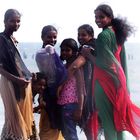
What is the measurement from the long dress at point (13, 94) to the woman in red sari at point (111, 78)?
2.40 ft

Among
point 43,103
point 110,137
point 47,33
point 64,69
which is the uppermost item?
point 47,33

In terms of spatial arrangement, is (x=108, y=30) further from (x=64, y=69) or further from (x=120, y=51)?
(x=64, y=69)

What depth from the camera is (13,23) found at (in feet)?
16.3

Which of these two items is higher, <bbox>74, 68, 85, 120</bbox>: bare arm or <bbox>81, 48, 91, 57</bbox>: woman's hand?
<bbox>81, 48, 91, 57</bbox>: woman's hand

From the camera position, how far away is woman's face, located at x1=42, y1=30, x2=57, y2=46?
5.23m

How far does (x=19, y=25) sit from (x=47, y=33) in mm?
346

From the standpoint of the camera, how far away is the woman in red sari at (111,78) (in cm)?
496

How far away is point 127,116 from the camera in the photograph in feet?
16.9

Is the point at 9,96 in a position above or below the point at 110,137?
above

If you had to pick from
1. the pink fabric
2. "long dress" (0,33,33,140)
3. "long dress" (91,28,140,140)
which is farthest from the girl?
"long dress" (0,33,33,140)

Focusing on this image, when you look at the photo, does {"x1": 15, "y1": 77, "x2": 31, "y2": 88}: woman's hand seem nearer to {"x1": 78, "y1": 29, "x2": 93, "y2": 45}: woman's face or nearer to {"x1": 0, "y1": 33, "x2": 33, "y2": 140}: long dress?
{"x1": 0, "y1": 33, "x2": 33, "y2": 140}: long dress

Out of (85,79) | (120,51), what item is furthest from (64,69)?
(120,51)

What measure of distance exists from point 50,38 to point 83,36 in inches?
14.2

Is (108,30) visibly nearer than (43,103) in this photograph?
Yes
